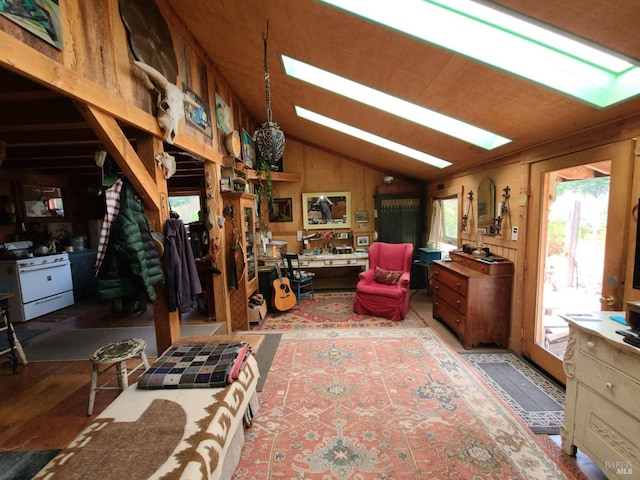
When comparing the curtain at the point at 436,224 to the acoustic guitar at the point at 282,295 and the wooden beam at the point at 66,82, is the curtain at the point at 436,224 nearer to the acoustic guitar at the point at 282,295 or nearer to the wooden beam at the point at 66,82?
the acoustic guitar at the point at 282,295

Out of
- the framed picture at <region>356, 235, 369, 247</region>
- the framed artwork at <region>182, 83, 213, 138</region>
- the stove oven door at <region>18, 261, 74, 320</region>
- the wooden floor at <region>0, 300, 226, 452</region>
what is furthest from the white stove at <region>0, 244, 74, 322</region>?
the framed picture at <region>356, 235, 369, 247</region>

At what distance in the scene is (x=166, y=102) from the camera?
1.97m

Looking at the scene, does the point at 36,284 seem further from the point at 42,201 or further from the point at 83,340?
the point at 83,340

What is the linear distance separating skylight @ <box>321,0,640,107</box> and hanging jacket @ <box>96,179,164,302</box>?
185 cm

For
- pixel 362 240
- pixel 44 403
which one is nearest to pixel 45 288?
pixel 44 403

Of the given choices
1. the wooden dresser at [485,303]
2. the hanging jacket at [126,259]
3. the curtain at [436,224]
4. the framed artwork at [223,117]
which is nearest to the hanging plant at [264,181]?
the framed artwork at [223,117]

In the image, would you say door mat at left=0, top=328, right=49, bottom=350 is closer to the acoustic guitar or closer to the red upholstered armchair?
the acoustic guitar

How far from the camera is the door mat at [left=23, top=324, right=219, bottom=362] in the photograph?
8.25 ft

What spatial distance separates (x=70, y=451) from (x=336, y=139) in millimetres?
4426

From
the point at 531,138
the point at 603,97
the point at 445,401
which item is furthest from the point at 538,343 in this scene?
the point at 603,97

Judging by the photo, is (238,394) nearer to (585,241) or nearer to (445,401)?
(445,401)

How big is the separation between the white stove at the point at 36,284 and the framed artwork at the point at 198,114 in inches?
127

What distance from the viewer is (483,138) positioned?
2830 millimetres

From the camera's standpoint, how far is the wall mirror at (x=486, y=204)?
315 centimetres
